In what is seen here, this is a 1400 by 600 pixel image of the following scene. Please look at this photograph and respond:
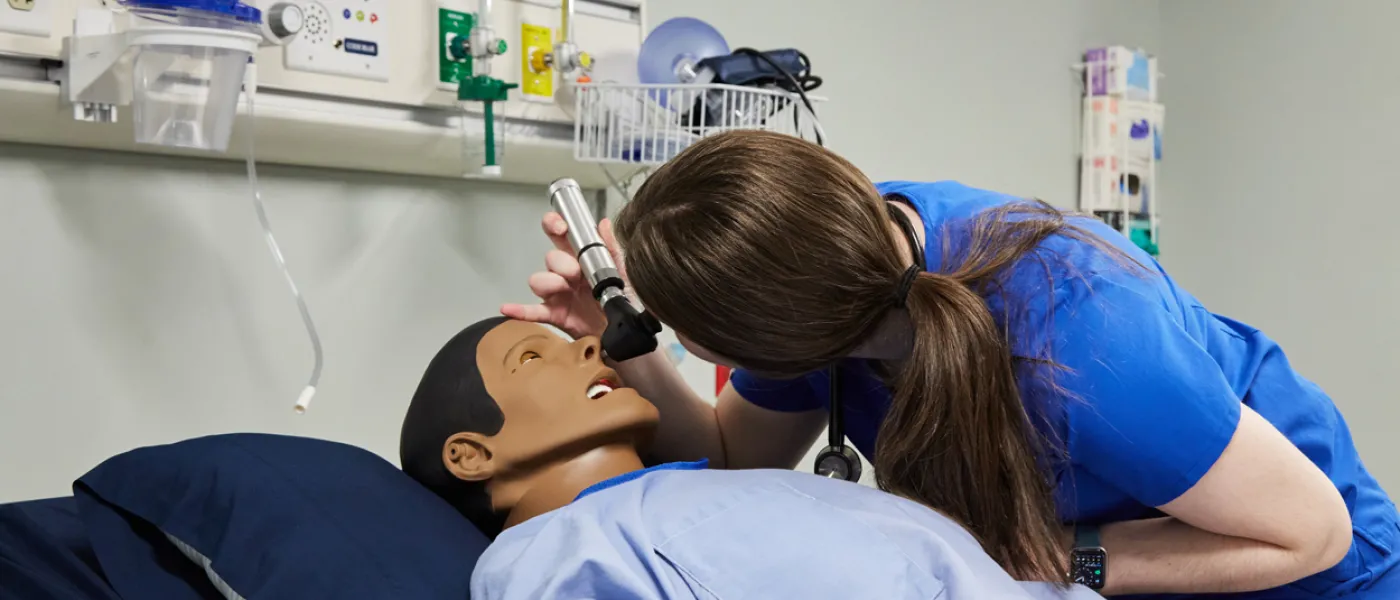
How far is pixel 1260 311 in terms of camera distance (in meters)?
2.73

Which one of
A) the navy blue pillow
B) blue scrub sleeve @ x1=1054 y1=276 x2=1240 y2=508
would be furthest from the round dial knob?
blue scrub sleeve @ x1=1054 y1=276 x2=1240 y2=508

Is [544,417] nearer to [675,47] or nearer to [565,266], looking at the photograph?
[565,266]

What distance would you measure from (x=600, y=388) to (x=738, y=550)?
0.42 metres

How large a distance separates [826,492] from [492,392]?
1.35 feet

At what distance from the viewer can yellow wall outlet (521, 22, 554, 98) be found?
163cm

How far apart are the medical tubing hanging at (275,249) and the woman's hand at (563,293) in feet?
0.91

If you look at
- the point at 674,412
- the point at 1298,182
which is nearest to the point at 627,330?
the point at 674,412

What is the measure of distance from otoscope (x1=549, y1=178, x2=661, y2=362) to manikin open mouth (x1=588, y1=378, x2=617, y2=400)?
3cm

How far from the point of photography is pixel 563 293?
1.40 meters

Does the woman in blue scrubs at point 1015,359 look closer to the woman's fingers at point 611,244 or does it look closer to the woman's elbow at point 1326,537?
the woman's elbow at point 1326,537

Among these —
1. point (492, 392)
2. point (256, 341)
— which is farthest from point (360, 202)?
point (492, 392)

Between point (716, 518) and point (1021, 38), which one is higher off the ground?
point (1021, 38)

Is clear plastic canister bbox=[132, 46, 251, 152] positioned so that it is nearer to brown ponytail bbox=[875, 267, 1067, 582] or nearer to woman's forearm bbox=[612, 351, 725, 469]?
woman's forearm bbox=[612, 351, 725, 469]

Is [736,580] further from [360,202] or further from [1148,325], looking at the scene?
[360,202]
